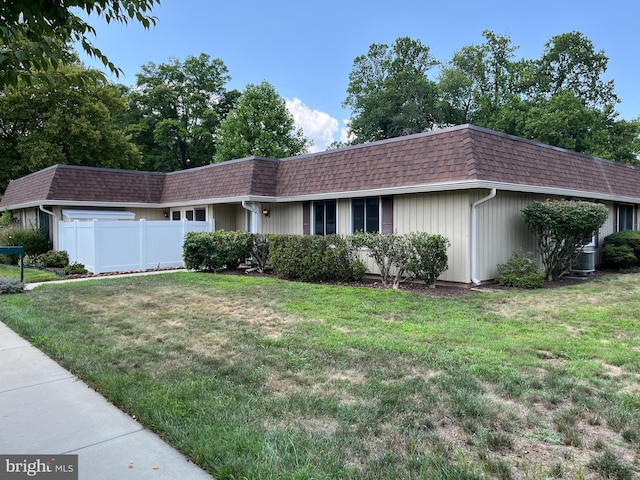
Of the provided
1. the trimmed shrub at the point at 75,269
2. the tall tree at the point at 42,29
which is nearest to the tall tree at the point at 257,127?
the trimmed shrub at the point at 75,269

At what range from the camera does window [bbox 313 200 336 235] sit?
40.8ft

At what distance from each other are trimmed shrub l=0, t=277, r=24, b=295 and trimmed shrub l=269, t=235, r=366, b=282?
19.0ft

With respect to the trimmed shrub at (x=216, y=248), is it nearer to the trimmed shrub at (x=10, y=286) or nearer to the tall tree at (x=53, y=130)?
the trimmed shrub at (x=10, y=286)

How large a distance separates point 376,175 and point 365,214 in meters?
1.10

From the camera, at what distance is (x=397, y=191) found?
1034cm

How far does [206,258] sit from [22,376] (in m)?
8.39

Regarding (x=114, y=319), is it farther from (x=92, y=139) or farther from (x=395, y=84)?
(x=395, y=84)

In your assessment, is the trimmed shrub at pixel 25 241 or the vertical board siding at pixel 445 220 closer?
the vertical board siding at pixel 445 220

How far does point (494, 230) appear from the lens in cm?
1023

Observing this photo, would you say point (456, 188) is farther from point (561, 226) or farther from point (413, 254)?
point (561, 226)

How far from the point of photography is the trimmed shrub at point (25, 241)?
15828 millimetres

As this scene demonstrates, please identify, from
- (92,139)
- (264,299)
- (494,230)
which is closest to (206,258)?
Answer: (264,299)

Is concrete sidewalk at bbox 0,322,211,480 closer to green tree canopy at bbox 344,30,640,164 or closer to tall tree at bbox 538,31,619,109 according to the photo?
green tree canopy at bbox 344,30,640,164

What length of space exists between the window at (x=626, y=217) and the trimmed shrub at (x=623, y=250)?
6.96ft
